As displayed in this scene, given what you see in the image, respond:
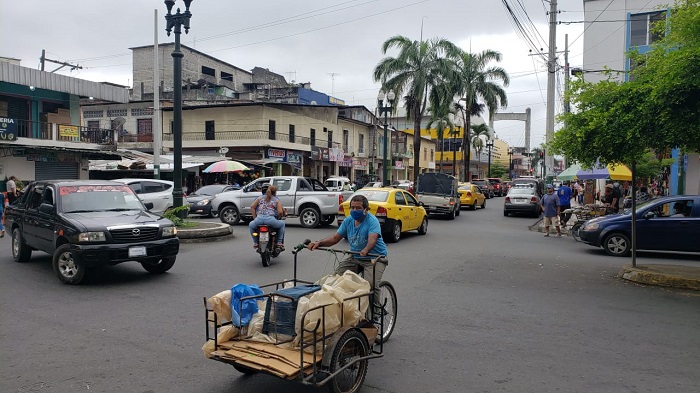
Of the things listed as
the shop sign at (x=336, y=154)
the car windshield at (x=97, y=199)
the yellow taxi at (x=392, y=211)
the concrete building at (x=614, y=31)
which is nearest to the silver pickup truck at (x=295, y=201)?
the yellow taxi at (x=392, y=211)

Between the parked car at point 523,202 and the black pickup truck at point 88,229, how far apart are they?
20060mm

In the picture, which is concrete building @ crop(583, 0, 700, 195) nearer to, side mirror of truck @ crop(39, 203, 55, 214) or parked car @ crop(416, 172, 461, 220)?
parked car @ crop(416, 172, 461, 220)

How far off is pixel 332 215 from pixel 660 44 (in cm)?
1115

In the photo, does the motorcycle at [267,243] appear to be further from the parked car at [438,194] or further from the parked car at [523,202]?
the parked car at [523,202]

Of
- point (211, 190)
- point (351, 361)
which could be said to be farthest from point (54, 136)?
point (351, 361)

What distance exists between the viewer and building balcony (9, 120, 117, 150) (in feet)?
79.9

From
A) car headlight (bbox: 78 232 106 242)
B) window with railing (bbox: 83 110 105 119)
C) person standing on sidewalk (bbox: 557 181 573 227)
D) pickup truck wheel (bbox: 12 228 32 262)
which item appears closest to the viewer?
car headlight (bbox: 78 232 106 242)

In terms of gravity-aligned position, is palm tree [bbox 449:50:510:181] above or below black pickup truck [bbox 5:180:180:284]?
above

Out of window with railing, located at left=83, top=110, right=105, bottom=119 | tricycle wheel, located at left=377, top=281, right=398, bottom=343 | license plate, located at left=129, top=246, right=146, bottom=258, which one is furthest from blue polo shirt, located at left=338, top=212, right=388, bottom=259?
window with railing, located at left=83, top=110, right=105, bottom=119

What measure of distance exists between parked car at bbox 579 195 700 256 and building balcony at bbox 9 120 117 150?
24434 millimetres

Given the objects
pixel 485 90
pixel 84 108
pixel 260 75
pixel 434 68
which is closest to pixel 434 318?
pixel 434 68

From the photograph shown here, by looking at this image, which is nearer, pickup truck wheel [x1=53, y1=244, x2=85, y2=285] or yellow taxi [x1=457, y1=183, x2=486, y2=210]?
pickup truck wheel [x1=53, y1=244, x2=85, y2=285]

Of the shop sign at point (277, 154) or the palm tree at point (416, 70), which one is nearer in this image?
the palm tree at point (416, 70)

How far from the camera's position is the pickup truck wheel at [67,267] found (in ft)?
26.4
